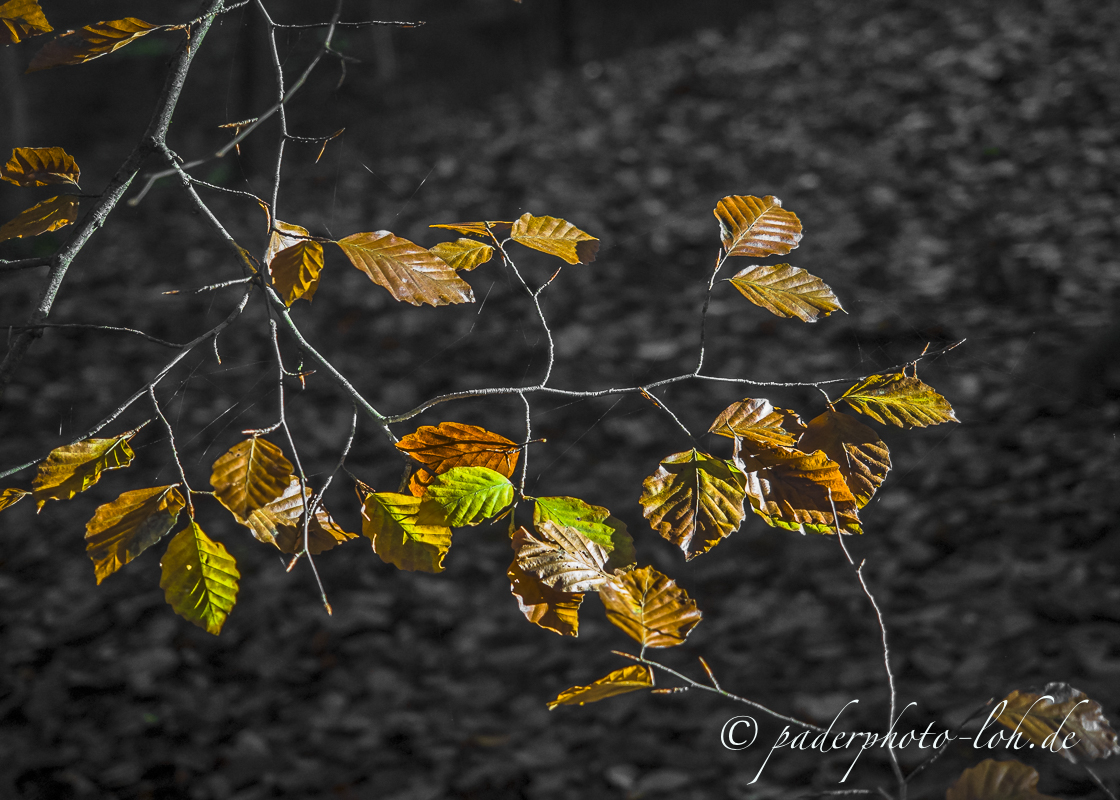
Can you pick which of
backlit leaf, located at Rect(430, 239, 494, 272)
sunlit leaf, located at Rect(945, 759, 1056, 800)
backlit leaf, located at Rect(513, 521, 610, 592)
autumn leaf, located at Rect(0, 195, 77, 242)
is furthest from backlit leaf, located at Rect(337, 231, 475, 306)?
sunlit leaf, located at Rect(945, 759, 1056, 800)

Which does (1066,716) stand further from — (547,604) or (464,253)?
(464,253)

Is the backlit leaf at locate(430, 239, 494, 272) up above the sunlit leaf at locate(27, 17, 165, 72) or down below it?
below

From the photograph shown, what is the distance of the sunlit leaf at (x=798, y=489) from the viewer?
56 centimetres

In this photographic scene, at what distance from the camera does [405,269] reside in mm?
565

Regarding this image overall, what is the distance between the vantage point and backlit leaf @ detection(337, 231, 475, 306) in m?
0.55

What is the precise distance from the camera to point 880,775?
4.64ft

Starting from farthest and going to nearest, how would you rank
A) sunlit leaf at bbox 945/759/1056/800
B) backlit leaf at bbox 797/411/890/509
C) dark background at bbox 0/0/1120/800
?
dark background at bbox 0/0/1120/800, backlit leaf at bbox 797/411/890/509, sunlit leaf at bbox 945/759/1056/800

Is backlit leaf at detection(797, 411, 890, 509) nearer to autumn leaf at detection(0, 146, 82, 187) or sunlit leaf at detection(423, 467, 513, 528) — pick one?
sunlit leaf at detection(423, 467, 513, 528)

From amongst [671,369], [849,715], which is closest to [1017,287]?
[671,369]

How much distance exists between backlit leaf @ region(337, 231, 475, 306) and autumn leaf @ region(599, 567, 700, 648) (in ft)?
0.90

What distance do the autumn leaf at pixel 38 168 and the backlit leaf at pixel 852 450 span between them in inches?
26.5

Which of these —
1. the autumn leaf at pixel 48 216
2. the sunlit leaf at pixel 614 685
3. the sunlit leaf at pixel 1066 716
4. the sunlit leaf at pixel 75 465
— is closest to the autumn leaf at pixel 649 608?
the sunlit leaf at pixel 614 685

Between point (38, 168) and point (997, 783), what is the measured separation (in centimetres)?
91

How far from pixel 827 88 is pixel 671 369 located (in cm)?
246
